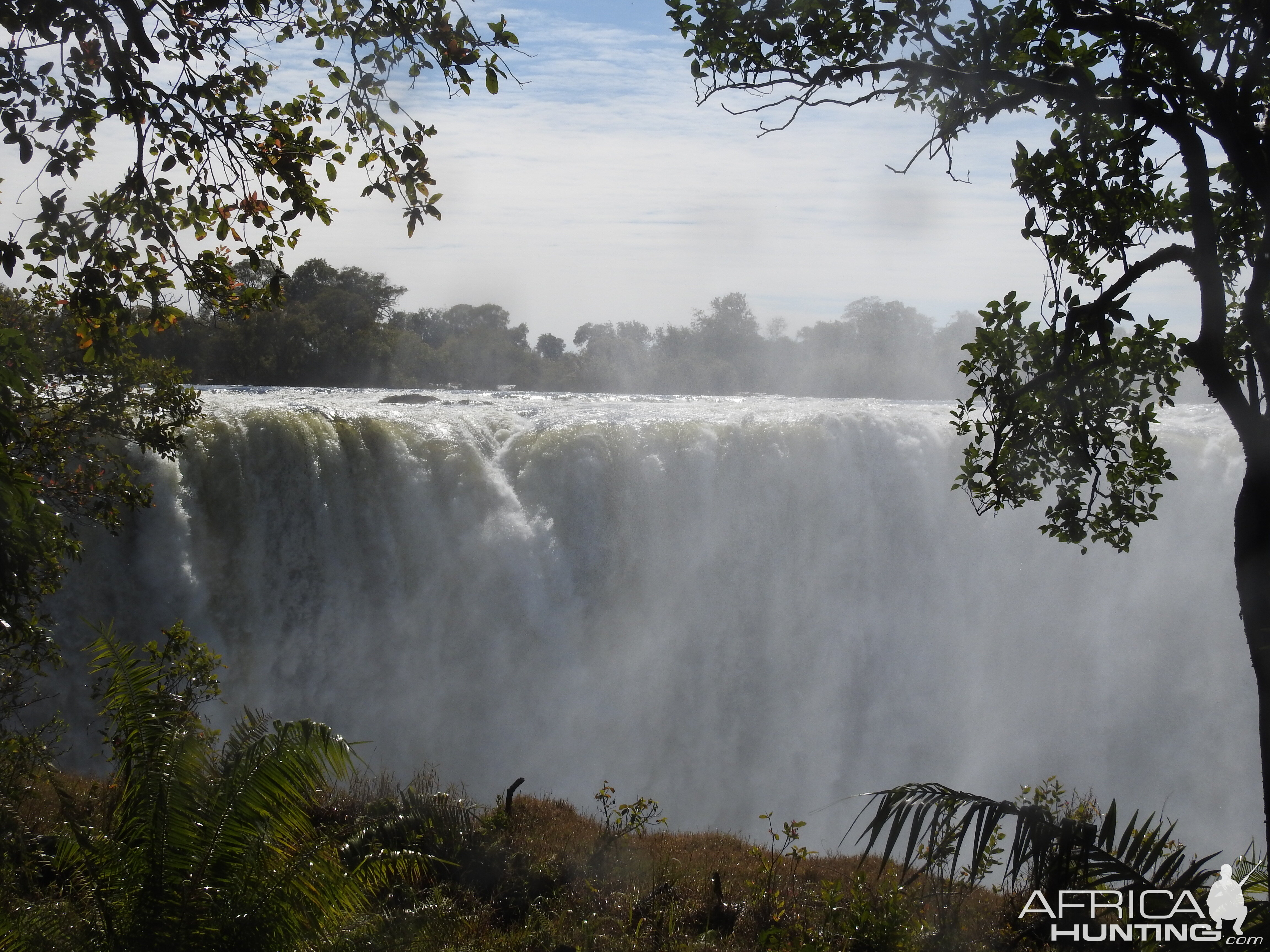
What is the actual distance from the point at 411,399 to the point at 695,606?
9044 millimetres

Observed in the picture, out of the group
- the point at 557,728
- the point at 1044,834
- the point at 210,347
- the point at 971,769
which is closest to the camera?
the point at 1044,834

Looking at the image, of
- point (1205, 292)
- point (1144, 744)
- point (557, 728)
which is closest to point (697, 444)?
point (557, 728)

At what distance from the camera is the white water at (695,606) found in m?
12.7

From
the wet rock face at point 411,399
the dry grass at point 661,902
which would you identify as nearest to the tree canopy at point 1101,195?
the dry grass at point 661,902

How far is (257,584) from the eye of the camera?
494 inches

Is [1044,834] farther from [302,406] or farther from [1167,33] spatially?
[302,406]

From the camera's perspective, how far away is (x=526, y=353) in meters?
51.0

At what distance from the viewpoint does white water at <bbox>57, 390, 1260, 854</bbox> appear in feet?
41.8

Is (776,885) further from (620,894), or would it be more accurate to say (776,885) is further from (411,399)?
(411,399)

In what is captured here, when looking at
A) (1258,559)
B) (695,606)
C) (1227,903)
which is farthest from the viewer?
(695,606)

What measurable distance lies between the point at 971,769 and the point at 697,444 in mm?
6588

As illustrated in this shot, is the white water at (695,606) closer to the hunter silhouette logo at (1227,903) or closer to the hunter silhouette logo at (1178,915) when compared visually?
the hunter silhouette logo at (1178,915)

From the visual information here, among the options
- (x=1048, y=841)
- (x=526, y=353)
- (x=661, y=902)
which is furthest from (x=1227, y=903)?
(x=526, y=353)

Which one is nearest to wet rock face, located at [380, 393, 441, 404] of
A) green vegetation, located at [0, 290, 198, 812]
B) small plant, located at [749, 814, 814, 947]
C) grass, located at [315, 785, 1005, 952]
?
green vegetation, located at [0, 290, 198, 812]
